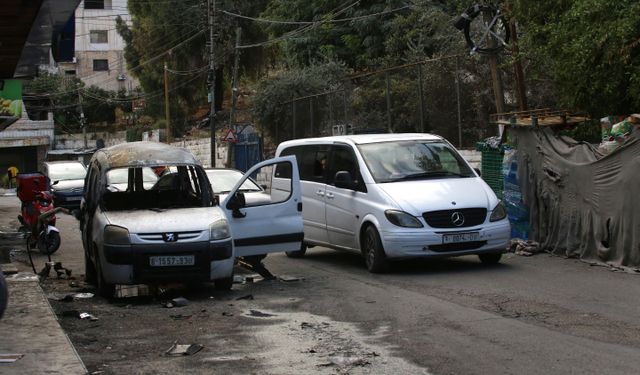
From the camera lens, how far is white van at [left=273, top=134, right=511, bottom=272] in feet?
38.4

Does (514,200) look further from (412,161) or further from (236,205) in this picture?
(236,205)

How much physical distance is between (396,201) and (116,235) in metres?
3.87

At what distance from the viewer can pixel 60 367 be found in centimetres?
619

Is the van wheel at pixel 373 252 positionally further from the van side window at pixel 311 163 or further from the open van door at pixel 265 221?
the van side window at pixel 311 163

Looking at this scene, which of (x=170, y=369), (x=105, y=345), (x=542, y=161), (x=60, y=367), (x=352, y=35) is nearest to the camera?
(x=60, y=367)

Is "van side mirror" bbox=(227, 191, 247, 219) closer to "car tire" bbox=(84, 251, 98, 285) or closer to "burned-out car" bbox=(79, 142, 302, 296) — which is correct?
"burned-out car" bbox=(79, 142, 302, 296)

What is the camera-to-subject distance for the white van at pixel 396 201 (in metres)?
11.7

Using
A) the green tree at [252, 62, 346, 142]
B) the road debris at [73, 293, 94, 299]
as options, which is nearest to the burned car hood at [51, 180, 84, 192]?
the green tree at [252, 62, 346, 142]

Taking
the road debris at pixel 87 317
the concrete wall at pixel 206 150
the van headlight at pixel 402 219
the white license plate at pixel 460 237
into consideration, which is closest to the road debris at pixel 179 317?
the road debris at pixel 87 317

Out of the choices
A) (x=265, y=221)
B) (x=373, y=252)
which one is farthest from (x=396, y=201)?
(x=265, y=221)

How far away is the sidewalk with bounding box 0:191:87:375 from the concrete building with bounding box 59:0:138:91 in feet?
237

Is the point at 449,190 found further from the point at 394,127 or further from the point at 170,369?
the point at 394,127

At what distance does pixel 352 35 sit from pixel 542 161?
1012 inches

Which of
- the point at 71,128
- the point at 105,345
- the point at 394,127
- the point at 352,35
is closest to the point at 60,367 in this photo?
the point at 105,345
